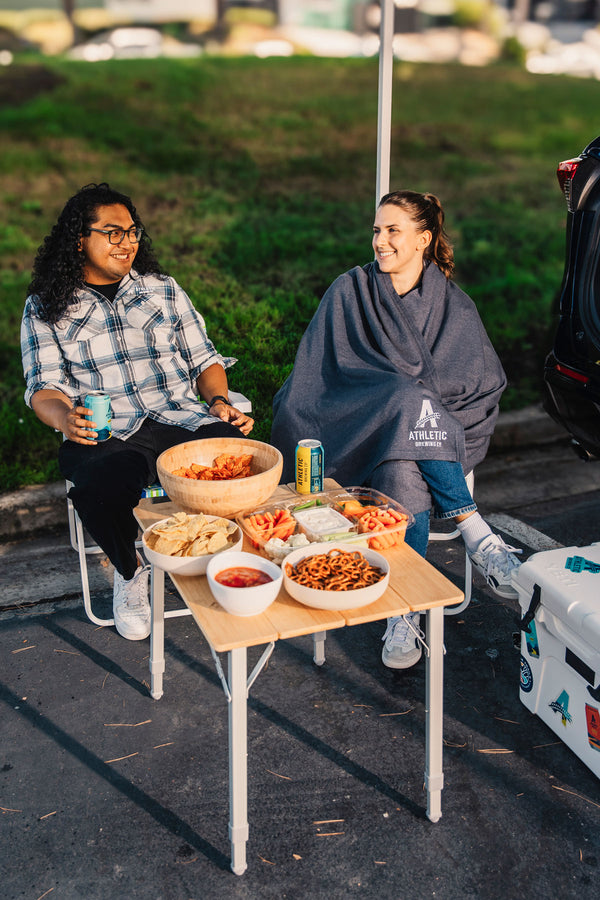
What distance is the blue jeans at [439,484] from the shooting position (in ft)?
9.70

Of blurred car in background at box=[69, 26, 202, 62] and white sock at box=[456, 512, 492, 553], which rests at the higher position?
blurred car in background at box=[69, 26, 202, 62]

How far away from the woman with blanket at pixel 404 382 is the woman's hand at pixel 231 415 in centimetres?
20

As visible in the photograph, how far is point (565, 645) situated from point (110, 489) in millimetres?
1620

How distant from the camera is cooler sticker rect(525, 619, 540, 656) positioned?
8.47 feet

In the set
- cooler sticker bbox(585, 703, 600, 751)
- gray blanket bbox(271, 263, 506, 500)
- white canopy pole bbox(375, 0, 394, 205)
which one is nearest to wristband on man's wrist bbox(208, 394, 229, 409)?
gray blanket bbox(271, 263, 506, 500)

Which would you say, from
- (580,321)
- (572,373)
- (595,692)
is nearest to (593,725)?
(595,692)

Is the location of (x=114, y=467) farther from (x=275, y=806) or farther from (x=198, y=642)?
(x=275, y=806)

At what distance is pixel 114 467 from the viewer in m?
2.96

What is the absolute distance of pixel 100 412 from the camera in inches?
114

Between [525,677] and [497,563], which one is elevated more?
[497,563]

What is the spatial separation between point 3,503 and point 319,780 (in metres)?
2.39

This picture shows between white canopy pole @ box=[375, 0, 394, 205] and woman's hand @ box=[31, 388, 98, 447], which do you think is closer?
woman's hand @ box=[31, 388, 98, 447]

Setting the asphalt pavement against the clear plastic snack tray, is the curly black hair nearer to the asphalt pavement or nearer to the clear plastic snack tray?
the asphalt pavement

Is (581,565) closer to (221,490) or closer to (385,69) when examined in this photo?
(221,490)
